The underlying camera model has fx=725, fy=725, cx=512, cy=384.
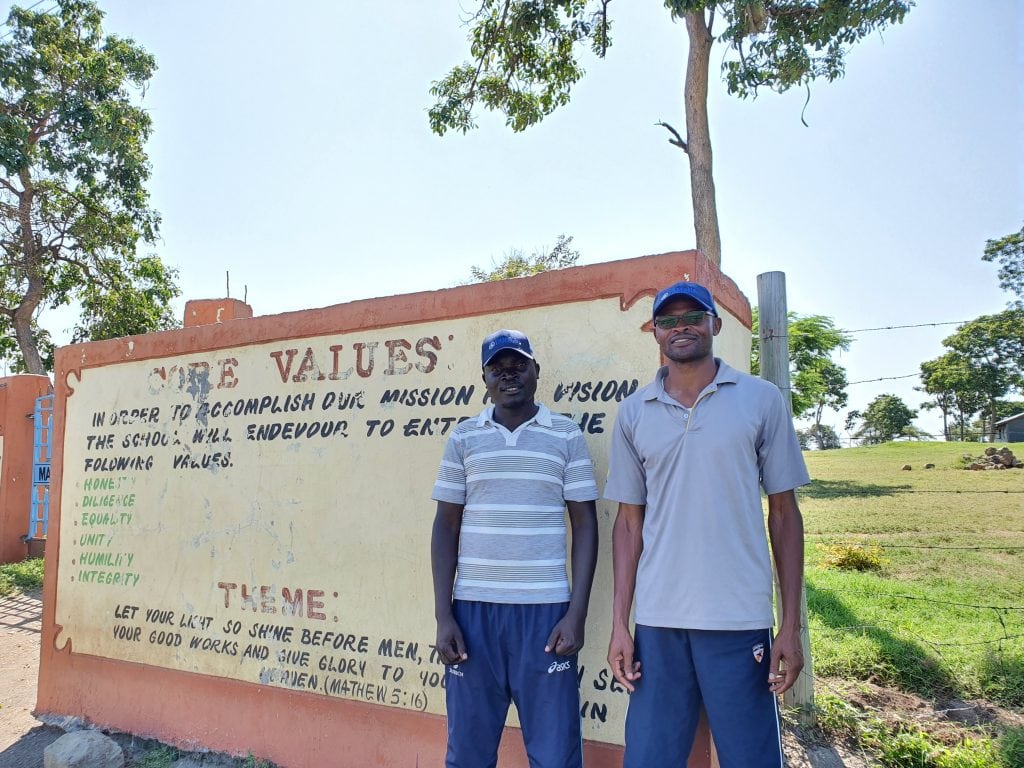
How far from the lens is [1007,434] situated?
3638 centimetres

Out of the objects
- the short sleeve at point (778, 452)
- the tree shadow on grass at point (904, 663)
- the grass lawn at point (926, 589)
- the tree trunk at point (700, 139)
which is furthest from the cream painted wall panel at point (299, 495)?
the tree trunk at point (700, 139)

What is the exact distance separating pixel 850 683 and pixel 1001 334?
31.8m

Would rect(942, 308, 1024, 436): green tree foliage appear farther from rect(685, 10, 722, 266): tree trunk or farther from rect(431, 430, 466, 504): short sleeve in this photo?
rect(431, 430, 466, 504): short sleeve

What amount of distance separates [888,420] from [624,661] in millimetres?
55011

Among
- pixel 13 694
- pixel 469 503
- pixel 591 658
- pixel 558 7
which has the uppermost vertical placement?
pixel 558 7

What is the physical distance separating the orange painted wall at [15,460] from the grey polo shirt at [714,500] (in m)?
9.10

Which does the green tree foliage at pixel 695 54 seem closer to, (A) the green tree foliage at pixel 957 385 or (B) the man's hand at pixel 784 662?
(B) the man's hand at pixel 784 662

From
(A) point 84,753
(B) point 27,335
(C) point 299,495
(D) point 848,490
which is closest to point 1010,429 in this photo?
(D) point 848,490

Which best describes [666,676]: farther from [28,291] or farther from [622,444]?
[28,291]

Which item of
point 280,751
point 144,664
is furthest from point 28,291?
point 280,751

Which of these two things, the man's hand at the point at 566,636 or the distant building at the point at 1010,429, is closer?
the man's hand at the point at 566,636

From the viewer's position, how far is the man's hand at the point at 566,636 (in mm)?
2293

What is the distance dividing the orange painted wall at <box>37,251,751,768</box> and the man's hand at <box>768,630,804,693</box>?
78 centimetres

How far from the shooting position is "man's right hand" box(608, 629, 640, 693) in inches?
87.4
